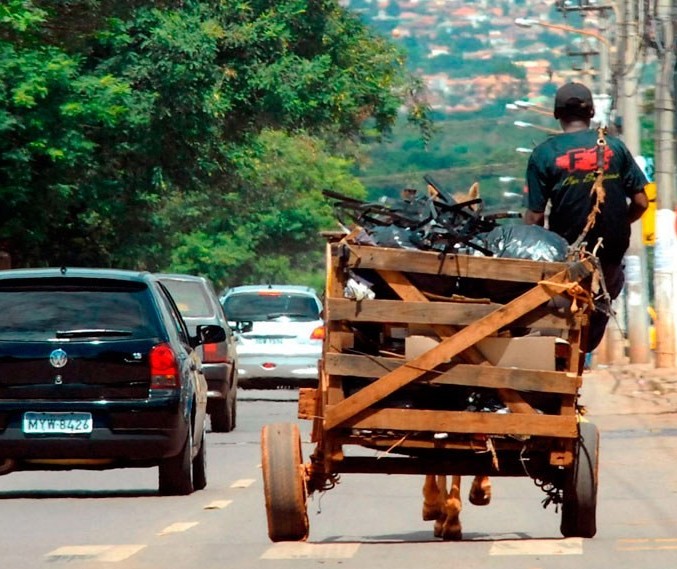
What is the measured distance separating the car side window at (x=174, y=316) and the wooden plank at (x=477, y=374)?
4.53 m

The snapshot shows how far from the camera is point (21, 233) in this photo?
35875mm

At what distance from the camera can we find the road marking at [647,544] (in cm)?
945

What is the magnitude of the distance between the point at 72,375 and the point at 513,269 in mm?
4618

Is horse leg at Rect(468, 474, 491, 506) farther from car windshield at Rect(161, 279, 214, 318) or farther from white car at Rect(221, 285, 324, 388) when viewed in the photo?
white car at Rect(221, 285, 324, 388)

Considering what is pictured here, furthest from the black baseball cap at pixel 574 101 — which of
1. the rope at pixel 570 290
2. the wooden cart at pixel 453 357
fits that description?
the rope at pixel 570 290

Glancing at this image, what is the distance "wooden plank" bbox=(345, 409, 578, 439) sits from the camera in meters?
9.23

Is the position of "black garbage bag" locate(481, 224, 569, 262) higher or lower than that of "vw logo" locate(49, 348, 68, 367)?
higher

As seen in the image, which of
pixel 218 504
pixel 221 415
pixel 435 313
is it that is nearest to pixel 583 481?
pixel 435 313

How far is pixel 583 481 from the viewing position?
9.56m

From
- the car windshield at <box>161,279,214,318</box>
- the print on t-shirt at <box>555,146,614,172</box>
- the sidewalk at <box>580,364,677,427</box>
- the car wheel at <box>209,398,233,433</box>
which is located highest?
the print on t-shirt at <box>555,146,614,172</box>

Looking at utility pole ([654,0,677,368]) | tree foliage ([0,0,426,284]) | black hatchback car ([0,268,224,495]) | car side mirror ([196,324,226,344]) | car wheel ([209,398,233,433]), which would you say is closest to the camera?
black hatchback car ([0,268,224,495])

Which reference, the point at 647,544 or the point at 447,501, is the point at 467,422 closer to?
the point at 447,501

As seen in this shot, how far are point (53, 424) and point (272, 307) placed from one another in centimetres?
1429

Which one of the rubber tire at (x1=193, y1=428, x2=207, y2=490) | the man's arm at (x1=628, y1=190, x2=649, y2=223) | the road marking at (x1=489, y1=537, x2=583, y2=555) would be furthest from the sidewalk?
the road marking at (x1=489, y1=537, x2=583, y2=555)
